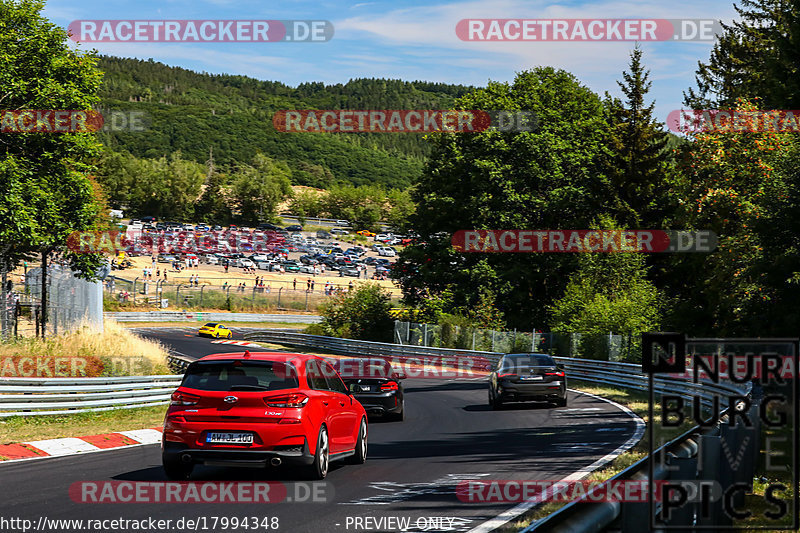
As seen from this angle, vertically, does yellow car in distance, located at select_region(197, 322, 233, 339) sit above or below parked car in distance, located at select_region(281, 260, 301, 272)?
below

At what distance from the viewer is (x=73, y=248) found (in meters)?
36.1

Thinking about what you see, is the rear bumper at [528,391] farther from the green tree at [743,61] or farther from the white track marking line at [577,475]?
the green tree at [743,61]

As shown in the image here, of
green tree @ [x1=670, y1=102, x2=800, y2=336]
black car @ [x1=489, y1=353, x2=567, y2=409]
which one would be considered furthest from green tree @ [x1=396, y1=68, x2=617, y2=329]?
black car @ [x1=489, y1=353, x2=567, y2=409]

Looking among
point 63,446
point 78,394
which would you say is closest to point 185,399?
point 63,446

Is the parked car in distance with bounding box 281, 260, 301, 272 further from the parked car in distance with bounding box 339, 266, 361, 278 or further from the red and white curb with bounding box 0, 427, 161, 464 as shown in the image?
the red and white curb with bounding box 0, 427, 161, 464

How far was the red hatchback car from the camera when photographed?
10711mm

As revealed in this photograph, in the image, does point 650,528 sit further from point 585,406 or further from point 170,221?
point 170,221

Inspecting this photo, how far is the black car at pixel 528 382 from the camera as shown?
79.0 ft

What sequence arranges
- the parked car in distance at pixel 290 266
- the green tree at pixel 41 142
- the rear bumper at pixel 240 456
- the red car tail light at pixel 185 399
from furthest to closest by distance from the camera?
the parked car in distance at pixel 290 266 → the green tree at pixel 41 142 → the red car tail light at pixel 185 399 → the rear bumper at pixel 240 456

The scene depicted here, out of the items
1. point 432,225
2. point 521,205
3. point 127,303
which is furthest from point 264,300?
point 521,205

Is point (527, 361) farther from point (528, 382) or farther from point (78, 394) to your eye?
point (78, 394)

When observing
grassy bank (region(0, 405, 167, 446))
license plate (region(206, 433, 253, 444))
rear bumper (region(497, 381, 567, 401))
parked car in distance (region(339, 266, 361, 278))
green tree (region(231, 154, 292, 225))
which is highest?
green tree (region(231, 154, 292, 225))

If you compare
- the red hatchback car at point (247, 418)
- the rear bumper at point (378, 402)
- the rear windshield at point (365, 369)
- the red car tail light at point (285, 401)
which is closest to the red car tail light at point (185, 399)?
the red hatchback car at point (247, 418)

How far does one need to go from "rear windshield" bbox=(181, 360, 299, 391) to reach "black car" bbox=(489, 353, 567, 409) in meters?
13.6
